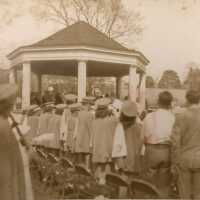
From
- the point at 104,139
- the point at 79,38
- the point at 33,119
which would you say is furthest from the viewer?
the point at 79,38

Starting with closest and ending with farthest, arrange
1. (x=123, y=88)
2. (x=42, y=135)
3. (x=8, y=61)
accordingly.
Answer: (x=42, y=135), (x=8, y=61), (x=123, y=88)

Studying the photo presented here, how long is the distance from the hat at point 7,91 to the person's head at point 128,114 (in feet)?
8.07

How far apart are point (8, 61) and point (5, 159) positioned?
53.5 ft

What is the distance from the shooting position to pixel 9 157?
188 inches

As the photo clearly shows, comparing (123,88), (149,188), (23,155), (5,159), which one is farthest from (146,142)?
(123,88)

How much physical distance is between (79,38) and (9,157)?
16.1 m

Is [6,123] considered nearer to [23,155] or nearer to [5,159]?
[5,159]

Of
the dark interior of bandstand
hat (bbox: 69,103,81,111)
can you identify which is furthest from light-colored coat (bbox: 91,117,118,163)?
the dark interior of bandstand

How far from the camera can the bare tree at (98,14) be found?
16391mm

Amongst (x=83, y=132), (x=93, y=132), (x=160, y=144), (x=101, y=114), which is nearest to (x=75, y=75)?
(x=83, y=132)

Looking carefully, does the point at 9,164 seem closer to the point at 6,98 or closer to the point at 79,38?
the point at 6,98

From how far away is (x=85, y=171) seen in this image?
7164mm

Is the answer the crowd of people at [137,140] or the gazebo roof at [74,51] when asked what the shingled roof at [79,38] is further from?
the crowd of people at [137,140]

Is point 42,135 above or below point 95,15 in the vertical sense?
below
